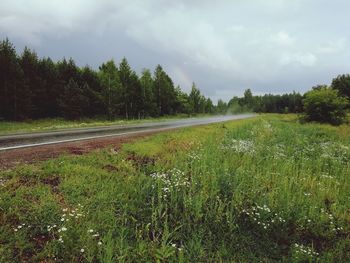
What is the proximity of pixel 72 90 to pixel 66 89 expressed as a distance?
0.80m

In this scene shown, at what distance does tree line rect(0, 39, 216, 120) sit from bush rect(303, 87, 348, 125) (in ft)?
80.5

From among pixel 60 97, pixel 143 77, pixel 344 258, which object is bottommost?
pixel 344 258

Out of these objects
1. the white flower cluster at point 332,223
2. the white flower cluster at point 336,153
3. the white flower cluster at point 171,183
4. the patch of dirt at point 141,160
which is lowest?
the white flower cluster at point 332,223

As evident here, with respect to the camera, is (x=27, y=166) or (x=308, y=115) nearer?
(x=27, y=166)

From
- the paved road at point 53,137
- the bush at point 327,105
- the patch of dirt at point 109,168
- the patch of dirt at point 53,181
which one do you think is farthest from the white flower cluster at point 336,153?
the bush at point 327,105

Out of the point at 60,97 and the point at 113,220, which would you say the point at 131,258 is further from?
the point at 60,97

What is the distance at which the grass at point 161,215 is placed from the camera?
4266 millimetres

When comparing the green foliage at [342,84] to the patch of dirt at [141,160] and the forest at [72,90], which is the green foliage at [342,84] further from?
the patch of dirt at [141,160]

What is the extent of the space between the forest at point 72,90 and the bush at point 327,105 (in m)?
24.3

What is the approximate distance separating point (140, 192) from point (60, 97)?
107ft

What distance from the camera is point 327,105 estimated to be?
3064 centimetres

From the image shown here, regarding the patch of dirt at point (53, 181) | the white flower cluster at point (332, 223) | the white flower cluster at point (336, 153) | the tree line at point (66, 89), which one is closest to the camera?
the white flower cluster at point (332, 223)

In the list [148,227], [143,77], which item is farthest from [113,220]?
[143,77]

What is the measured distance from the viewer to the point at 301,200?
6473 millimetres
